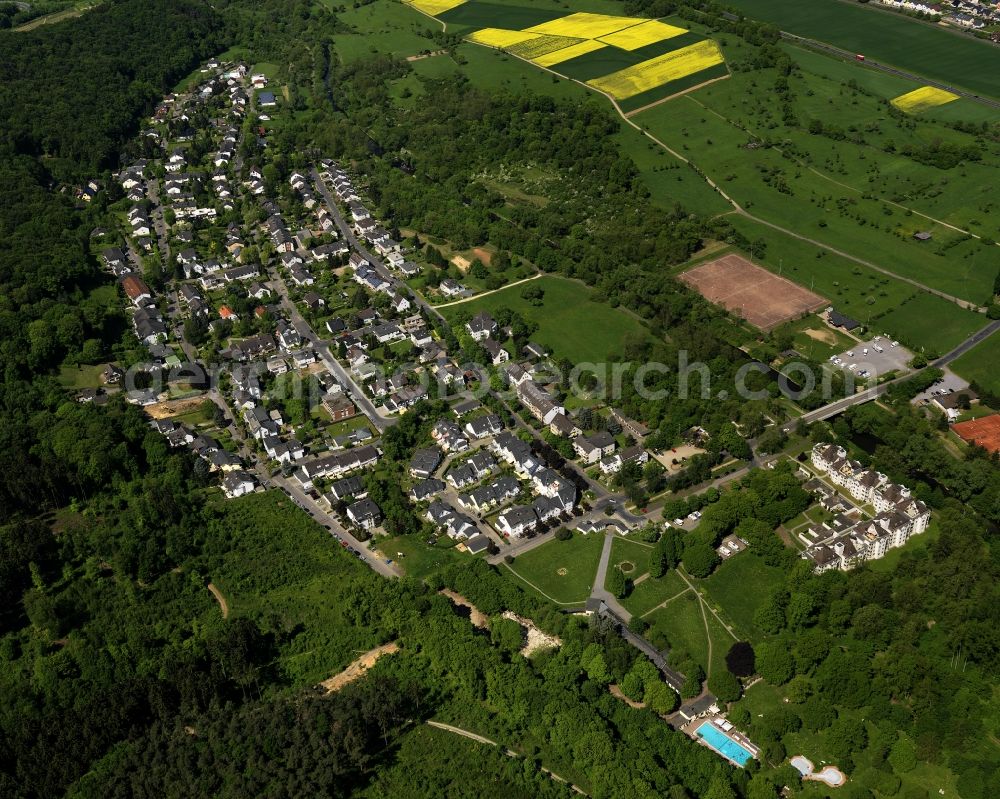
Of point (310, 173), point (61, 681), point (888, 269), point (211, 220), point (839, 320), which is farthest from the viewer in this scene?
point (310, 173)

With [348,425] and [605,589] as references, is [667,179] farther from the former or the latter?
[605,589]

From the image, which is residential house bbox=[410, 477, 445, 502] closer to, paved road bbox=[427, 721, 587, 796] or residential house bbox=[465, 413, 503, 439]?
residential house bbox=[465, 413, 503, 439]

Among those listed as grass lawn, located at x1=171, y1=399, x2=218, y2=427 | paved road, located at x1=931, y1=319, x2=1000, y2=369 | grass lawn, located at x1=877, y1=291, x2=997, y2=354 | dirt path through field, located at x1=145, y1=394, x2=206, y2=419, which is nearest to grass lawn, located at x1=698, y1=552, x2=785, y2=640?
paved road, located at x1=931, y1=319, x2=1000, y2=369

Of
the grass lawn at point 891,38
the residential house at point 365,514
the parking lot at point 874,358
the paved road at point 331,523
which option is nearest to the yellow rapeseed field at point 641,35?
the grass lawn at point 891,38

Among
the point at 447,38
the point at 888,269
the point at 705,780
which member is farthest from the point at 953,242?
the point at 447,38

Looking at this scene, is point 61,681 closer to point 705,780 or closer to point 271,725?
point 271,725
